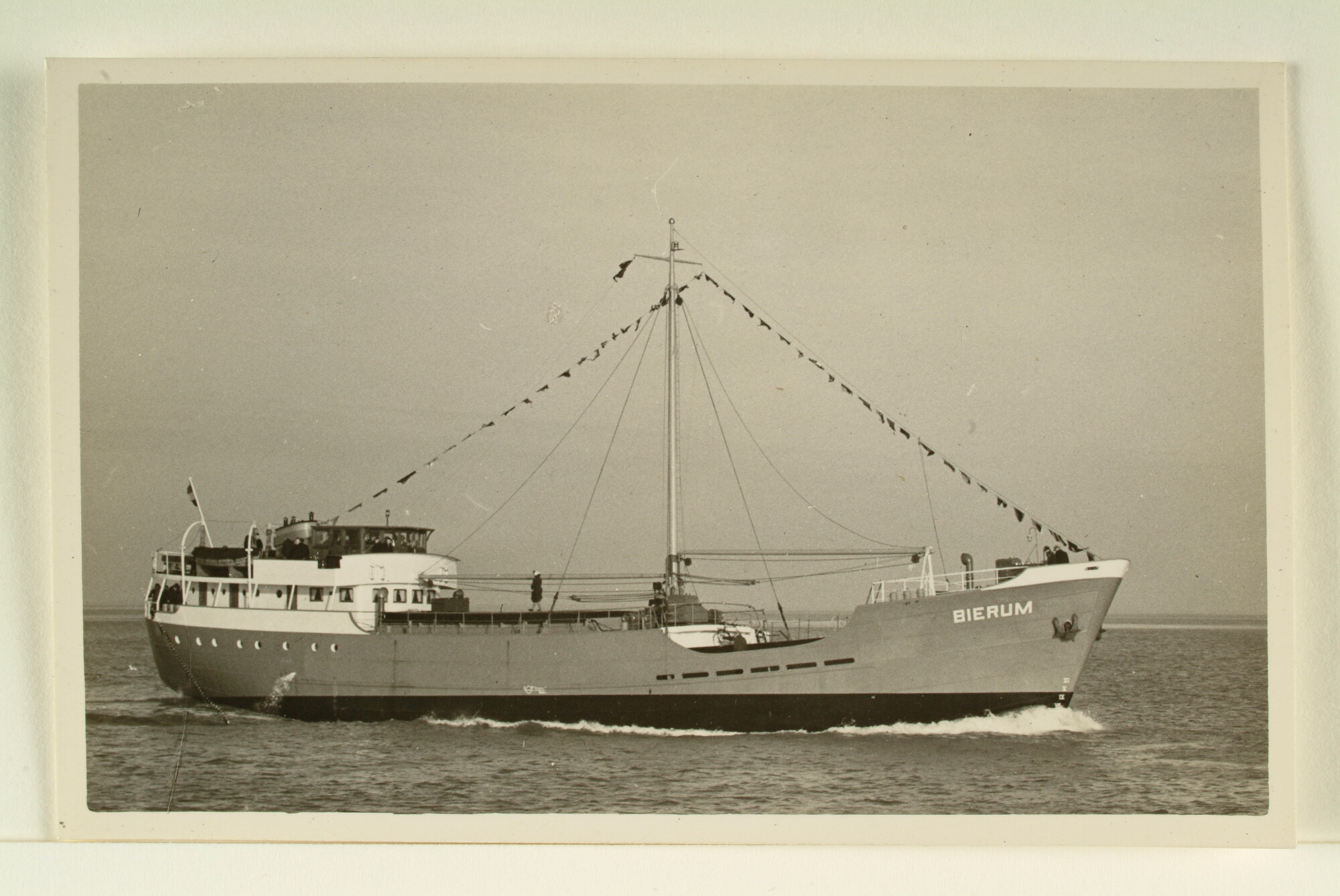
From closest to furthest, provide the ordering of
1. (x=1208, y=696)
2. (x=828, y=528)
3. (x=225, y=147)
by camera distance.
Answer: (x=1208, y=696) → (x=225, y=147) → (x=828, y=528)

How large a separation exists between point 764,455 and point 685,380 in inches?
24.8

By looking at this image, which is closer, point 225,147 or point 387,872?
point 387,872

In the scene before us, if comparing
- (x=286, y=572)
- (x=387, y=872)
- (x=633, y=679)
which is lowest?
(x=387, y=872)

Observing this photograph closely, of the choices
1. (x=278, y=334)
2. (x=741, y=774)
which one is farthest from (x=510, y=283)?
(x=741, y=774)

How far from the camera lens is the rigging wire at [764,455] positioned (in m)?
6.02

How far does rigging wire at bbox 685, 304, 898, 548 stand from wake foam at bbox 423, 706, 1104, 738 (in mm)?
1424

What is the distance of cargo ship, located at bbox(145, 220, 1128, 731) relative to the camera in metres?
6.41

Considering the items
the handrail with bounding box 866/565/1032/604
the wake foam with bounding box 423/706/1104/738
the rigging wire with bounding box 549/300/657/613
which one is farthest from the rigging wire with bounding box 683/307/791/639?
the wake foam with bounding box 423/706/1104/738

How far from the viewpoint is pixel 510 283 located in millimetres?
5840

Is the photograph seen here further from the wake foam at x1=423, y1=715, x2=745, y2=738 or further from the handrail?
the wake foam at x1=423, y1=715, x2=745, y2=738

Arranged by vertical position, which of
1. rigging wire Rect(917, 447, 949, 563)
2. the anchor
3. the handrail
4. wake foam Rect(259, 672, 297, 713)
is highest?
rigging wire Rect(917, 447, 949, 563)

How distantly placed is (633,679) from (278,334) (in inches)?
133

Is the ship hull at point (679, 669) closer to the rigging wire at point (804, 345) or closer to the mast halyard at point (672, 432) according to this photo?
the rigging wire at point (804, 345)

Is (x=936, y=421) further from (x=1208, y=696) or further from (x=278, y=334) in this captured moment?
(x=278, y=334)
